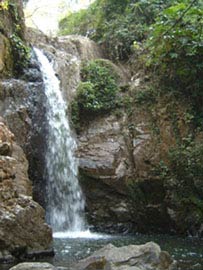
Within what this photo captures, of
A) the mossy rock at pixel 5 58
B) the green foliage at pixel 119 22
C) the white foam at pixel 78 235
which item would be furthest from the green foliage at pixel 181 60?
the white foam at pixel 78 235

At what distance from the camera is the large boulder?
6934 millimetres

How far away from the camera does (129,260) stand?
5.92 meters

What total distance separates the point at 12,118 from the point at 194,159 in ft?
13.6

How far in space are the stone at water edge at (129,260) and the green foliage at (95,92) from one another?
6.36m

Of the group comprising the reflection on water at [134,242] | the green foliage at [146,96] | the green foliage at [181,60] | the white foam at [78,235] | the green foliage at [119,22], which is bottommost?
the reflection on water at [134,242]

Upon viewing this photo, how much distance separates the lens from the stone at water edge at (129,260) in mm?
5766

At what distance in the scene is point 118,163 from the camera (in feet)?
36.9

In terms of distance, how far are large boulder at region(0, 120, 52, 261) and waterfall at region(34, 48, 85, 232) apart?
2.62 metres

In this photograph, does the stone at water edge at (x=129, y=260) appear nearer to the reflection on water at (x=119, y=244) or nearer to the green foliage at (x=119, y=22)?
the reflection on water at (x=119, y=244)

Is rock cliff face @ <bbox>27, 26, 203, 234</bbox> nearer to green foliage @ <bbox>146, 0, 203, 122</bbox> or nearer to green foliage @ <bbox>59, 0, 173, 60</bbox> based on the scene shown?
green foliage @ <bbox>146, 0, 203, 122</bbox>

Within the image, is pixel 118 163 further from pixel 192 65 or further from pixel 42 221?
pixel 42 221

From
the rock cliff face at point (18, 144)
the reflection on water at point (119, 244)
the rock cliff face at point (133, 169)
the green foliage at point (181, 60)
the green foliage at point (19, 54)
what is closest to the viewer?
the reflection on water at point (119, 244)

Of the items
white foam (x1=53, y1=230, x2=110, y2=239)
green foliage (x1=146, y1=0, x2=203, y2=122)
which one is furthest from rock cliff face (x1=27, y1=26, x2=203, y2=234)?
white foam (x1=53, y1=230, x2=110, y2=239)

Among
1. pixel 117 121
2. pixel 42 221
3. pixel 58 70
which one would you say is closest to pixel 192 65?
pixel 117 121
